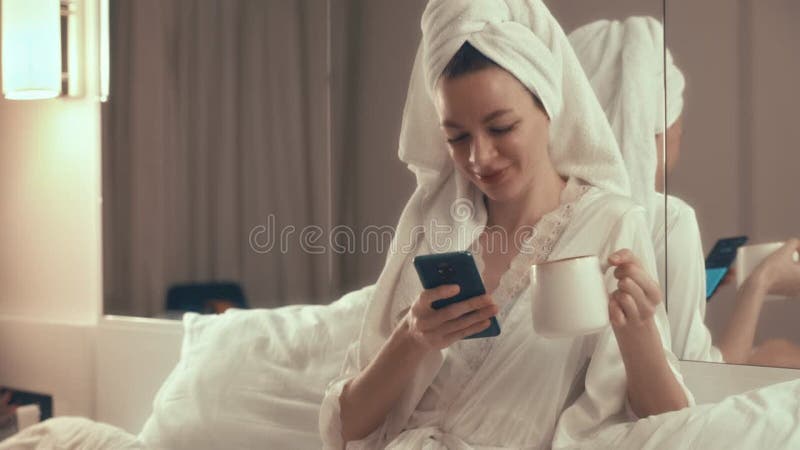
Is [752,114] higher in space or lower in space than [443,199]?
higher

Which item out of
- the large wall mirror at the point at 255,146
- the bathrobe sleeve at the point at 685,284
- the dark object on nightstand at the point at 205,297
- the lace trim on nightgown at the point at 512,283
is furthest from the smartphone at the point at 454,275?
the dark object on nightstand at the point at 205,297

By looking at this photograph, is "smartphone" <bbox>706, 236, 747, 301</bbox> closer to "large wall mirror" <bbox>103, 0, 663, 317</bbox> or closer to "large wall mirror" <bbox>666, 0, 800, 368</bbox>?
"large wall mirror" <bbox>666, 0, 800, 368</bbox>

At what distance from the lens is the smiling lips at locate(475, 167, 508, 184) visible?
3.94 feet

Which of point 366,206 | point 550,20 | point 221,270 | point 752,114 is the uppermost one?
point 550,20

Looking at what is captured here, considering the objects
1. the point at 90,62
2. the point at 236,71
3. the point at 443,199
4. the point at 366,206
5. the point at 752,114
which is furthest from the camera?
the point at 90,62

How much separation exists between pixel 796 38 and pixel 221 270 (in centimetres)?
133

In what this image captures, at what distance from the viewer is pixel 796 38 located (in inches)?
46.3

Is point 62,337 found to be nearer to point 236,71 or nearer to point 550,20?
point 236,71

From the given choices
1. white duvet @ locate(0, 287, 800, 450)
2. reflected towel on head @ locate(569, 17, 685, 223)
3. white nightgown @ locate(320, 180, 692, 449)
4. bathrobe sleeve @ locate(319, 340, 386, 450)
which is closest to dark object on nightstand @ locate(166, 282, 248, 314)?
white duvet @ locate(0, 287, 800, 450)

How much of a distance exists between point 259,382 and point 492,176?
0.70 metres

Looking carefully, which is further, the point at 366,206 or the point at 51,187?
the point at 51,187

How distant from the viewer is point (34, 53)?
2.33m

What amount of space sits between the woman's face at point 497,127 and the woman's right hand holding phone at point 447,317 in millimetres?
198

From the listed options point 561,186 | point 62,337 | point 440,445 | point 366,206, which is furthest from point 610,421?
point 62,337
